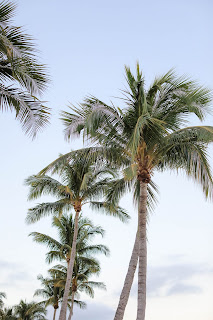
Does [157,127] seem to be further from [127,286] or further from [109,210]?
[109,210]

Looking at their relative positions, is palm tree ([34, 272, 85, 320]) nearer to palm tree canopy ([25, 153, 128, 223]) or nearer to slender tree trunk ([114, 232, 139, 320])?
palm tree canopy ([25, 153, 128, 223])

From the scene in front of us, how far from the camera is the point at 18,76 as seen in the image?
7957mm

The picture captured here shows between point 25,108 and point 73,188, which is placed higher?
point 73,188

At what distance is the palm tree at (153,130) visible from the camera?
11742 mm

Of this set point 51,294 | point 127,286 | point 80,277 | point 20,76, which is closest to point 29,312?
point 51,294

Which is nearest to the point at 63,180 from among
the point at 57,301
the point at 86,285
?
the point at 86,285

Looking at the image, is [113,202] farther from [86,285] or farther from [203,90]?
[86,285]

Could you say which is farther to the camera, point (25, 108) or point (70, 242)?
point (70, 242)

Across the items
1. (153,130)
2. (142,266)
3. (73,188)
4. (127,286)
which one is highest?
(73,188)

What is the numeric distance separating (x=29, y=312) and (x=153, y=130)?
109 feet

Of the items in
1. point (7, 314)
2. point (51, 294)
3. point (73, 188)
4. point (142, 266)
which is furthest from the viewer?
point (7, 314)

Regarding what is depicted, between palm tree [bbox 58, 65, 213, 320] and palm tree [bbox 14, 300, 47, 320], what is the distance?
28.8m

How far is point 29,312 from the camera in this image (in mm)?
39500

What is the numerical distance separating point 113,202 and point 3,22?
888 centimetres
